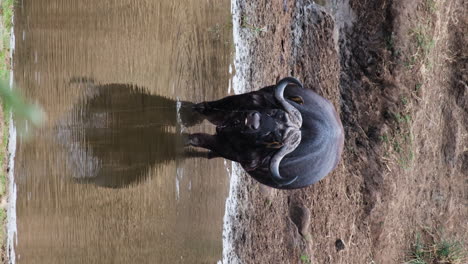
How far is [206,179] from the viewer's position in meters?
4.89

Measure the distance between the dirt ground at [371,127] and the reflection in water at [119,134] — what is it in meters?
1.31

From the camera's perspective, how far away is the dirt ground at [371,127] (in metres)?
5.48

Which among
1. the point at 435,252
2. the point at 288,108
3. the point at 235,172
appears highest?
the point at 288,108

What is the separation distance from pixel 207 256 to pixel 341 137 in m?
1.99

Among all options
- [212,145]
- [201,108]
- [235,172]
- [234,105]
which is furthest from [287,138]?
[235,172]

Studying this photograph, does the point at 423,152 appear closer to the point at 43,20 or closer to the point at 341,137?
the point at 341,137

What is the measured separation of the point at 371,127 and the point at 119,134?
13.4 feet

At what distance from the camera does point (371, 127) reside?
6.69m

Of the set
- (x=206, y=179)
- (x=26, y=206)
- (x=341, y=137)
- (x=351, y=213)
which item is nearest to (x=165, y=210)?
(x=206, y=179)

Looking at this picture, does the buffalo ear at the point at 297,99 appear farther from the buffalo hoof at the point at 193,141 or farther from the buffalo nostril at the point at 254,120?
the buffalo hoof at the point at 193,141

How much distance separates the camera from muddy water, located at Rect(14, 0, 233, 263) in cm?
343

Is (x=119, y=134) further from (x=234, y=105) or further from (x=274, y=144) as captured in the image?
(x=274, y=144)

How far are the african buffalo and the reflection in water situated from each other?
1.88 ft

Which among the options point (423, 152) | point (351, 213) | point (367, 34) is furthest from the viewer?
point (423, 152)
